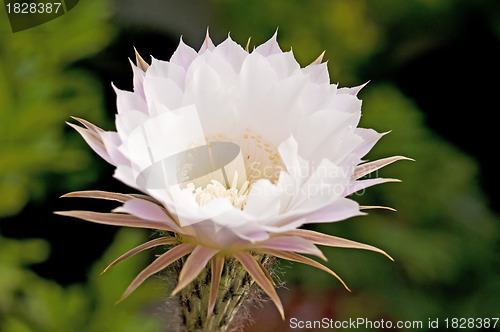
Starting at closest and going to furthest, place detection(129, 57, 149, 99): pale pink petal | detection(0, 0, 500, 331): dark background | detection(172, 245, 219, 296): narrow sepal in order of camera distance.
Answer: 1. detection(172, 245, 219, 296): narrow sepal
2. detection(129, 57, 149, 99): pale pink petal
3. detection(0, 0, 500, 331): dark background

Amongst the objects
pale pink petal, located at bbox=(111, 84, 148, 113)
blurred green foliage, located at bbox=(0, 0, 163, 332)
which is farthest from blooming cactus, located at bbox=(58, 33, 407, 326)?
blurred green foliage, located at bbox=(0, 0, 163, 332)

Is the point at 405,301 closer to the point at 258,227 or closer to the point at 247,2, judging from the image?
the point at 247,2

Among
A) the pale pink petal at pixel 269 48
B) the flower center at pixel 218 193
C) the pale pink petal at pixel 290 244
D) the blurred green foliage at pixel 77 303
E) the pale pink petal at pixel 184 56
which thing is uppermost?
the pale pink petal at pixel 269 48

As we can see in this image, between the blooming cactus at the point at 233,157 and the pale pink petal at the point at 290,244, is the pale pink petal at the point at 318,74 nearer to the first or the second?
the blooming cactus at the point at 233,157

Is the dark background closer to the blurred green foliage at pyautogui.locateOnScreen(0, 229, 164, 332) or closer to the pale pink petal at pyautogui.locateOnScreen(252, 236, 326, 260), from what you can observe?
the blurred green foliage at pyautogui.locateOnScreen(0, 229, 164, 332)

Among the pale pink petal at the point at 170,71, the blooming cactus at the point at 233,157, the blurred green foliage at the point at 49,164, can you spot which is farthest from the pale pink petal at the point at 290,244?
the blurred green foliage at the point at 49,164

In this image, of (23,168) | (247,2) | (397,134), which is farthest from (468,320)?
(23,168)
